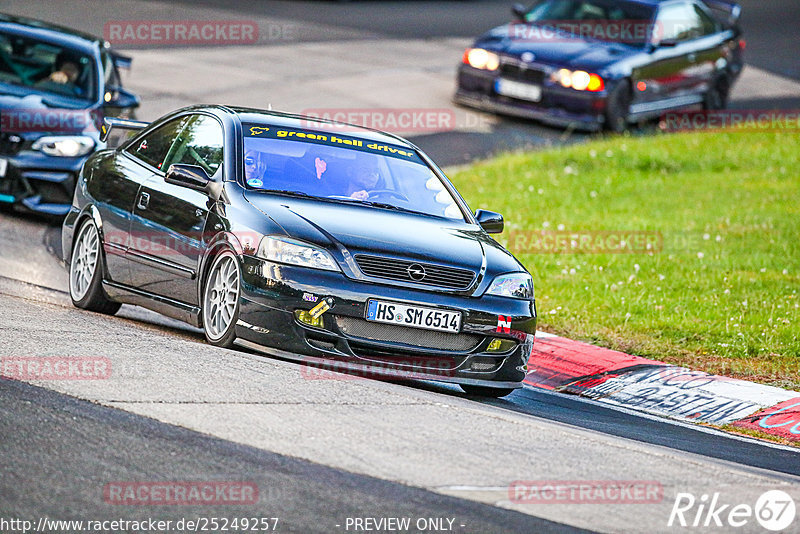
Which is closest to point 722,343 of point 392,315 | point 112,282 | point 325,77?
point 392,315

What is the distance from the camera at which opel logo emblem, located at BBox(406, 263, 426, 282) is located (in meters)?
7.98

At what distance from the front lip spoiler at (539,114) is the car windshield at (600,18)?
1.55 m

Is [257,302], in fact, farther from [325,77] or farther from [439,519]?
[325,77]

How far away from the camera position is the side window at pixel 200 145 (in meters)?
9.00

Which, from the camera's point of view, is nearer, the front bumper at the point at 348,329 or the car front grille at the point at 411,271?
the front bumper at the point at 348,329

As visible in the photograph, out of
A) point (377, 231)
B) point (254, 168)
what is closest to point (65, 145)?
point (254, 168)

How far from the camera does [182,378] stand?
702 cm

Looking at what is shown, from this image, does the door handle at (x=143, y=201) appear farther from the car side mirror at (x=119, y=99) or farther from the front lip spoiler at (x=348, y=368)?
the car side mirror at (x=119, y=99)

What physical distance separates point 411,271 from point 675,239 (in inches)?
269

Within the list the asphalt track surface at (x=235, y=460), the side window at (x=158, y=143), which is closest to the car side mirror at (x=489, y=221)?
the asphalt track surface at (x=235, y=460)

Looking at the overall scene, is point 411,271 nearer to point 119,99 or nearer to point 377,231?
point 377,231

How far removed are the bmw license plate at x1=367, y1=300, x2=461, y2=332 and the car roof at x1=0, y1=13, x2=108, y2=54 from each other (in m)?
7.62

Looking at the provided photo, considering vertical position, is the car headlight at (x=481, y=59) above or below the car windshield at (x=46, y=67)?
below

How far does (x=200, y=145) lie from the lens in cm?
924
